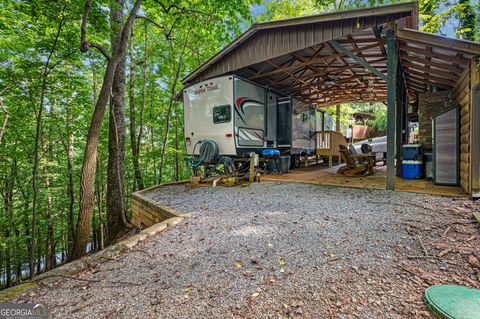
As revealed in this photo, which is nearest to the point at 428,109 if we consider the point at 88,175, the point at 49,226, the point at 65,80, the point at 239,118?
the point at 239,118

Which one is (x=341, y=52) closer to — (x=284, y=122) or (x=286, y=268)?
(x=284, y=122)

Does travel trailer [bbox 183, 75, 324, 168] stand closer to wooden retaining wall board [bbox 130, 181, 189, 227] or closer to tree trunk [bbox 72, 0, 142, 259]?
wooden retaining wall board [bbox 130, 181, 189, 227]

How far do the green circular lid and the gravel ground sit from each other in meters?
0.06

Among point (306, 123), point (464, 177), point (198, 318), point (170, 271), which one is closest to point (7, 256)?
point (170, 271)

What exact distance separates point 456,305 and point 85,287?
2.74 m

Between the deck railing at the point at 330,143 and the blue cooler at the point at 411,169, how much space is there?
3.08m

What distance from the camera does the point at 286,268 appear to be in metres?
1.85

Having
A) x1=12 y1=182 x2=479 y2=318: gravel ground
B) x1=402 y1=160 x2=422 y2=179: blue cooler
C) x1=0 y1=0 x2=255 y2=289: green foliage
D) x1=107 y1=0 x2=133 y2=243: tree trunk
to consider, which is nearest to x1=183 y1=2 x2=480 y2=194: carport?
x1=402 y1=160 x2=422 y2=179: blue cooler

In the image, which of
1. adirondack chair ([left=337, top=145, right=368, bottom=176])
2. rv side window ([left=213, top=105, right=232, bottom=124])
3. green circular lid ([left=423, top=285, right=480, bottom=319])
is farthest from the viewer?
adirondack chair ([left=337, top=145, right=368, bottom=176])

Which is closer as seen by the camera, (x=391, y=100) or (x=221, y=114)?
(x=391, y=100)

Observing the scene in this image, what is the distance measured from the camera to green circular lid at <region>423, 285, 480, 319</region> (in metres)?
1.23

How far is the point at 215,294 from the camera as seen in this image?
1587 mm

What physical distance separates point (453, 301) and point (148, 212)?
468 centimetres

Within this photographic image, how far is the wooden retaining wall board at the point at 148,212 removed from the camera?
3.87 meters
